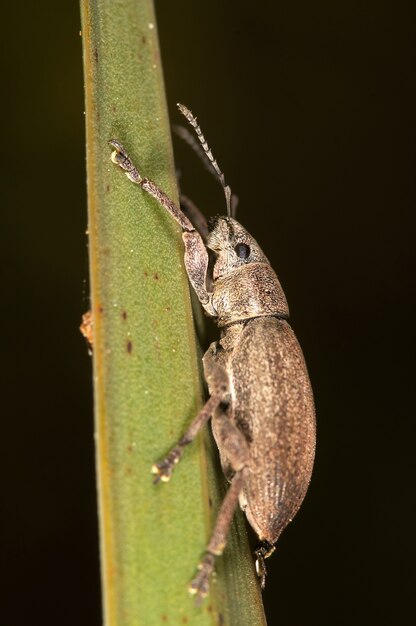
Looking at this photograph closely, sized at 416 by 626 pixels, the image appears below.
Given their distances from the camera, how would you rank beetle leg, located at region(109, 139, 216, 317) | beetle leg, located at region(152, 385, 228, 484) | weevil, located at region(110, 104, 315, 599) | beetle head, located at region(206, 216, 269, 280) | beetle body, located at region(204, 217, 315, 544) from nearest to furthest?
beetle leg, located at region(152, 385, 228, 484), beetle leg, located at region(109, 139, 216, 317), weevil, located at region(110, 104, 315, 599), beetle body, located at region(204, 217, 315, 544), beetle head, located at region(206, 216, 269, 280)

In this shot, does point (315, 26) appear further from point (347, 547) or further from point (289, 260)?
point (347, 547)

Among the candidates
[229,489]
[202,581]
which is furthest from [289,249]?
[202,581]

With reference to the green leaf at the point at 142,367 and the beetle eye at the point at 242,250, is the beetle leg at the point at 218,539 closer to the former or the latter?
the green leaf at the point at 142,367

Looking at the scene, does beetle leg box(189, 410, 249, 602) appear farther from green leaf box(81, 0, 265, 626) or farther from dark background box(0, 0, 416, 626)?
dark background box(0, 0, 416, 626)

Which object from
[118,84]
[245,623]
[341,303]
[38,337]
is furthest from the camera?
[341,303]

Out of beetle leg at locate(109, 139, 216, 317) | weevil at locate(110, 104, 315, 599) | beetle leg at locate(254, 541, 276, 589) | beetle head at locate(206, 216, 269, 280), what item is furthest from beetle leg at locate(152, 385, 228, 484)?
beetle head at locate(206, 216, 269, 280)

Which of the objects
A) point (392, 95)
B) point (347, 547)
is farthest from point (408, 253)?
point (347, 547)
